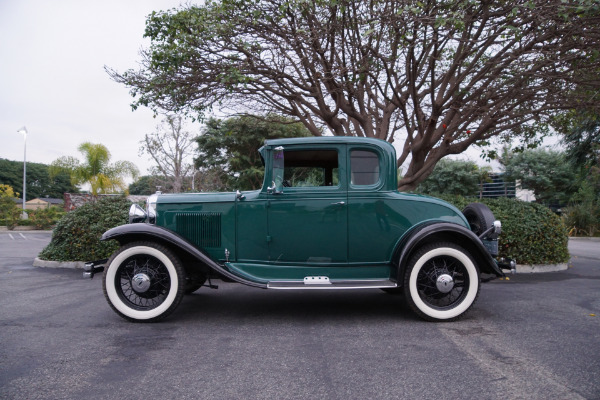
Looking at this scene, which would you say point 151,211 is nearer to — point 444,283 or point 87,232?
point 444,283

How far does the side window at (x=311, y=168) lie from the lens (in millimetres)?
4617

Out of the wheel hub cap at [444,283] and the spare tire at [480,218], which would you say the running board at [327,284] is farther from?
the spare tire at [480,218]

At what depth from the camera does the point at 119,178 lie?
142 ft

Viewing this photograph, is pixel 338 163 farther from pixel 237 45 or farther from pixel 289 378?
pixel 237 45

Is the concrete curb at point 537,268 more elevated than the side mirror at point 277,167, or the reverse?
the side mirror at point 277,167

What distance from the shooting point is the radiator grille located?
4.52 metres

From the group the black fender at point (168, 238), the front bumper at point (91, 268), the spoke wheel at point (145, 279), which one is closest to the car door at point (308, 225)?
the black fender at point (168, 238)

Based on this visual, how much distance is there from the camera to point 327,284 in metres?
4.26

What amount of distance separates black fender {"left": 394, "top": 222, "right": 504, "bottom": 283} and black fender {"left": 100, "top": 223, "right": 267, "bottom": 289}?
151cm

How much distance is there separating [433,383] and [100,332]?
3108mm

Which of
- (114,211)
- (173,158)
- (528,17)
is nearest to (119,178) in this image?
(173,158)

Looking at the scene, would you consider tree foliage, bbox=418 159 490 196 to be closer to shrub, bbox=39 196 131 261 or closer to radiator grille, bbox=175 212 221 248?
shrub, bbox=39 196 131 261

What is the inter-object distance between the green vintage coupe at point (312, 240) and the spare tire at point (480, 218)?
0.58ft

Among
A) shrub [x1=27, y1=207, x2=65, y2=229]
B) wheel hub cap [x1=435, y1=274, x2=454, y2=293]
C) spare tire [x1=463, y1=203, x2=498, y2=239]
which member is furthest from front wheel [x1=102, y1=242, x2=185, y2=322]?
shrub [x1=27, y1=207, x2=65, y2=229]
